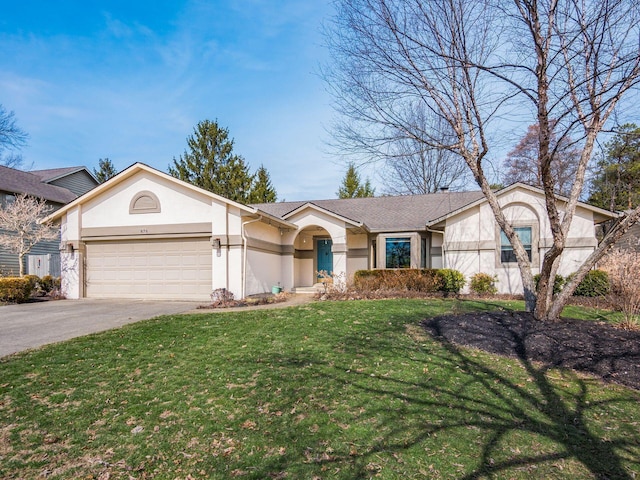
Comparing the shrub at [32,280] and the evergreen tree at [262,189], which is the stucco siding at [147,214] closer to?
the shrub at [32,280]

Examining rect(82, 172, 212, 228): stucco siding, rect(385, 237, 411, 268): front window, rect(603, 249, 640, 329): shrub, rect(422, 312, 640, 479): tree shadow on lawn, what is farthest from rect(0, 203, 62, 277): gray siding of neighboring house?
rect(603, 249, 640, 329): shrub

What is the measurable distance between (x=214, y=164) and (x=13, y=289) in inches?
863

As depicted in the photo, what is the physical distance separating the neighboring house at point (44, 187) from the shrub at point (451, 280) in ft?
68.6

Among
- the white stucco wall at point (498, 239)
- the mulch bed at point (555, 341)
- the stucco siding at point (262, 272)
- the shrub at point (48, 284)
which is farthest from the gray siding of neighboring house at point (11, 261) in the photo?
the mulch bed at point (555, 341)

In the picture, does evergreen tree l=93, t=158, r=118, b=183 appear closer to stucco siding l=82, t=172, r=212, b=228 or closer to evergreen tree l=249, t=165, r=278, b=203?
evergreen tree l=249, t=165, r=278, b=203

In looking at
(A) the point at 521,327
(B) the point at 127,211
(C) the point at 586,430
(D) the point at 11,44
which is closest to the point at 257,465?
(C) the point at 586,430

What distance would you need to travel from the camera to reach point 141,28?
11.2 metres

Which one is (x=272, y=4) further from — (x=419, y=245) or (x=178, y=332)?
(x=419, y=245)

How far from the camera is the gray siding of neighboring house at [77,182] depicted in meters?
26.0

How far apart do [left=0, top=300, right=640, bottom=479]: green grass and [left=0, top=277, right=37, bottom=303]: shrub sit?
899 cm

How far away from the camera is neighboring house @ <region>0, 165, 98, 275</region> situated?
20469 mm

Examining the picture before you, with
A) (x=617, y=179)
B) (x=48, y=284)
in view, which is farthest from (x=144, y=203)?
(x=617, y=179)

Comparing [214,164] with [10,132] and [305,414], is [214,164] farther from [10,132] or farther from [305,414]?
[305,414]

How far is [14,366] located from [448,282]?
41.8ft
